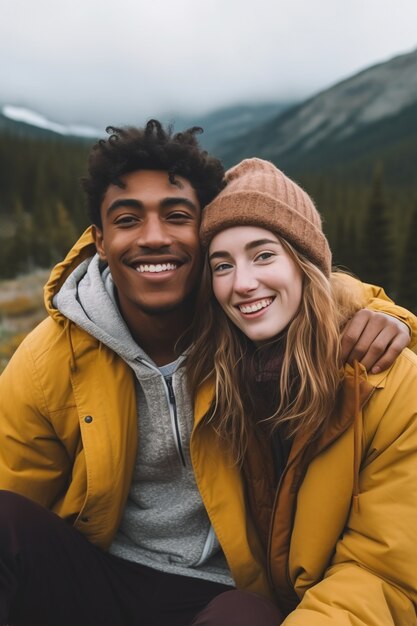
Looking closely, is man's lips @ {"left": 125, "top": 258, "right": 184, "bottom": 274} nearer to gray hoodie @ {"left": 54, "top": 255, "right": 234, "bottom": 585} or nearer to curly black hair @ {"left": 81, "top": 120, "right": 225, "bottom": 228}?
gray hoodie @ {"left": 54, "top": 255, "right": 234, "bottom": 585}

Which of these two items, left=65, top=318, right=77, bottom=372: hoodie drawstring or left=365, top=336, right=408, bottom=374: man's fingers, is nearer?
left=365, top=336, right=408, bottom=374: man's fingers

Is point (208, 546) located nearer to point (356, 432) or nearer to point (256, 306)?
point (356, 432)

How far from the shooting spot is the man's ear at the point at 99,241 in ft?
9.80

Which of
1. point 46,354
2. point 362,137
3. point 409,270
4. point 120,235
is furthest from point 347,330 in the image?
point 362,137

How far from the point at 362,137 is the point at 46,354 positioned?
680ft

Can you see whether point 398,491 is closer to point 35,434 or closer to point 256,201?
point 256,201

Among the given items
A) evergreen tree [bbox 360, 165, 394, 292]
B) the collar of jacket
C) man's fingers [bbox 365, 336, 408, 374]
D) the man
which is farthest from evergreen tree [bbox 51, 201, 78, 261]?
man's fingers [bbox 365, 336, 408, 374]

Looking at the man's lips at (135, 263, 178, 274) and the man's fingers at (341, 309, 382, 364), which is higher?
the man's lips at (135, 263, 178, 274)

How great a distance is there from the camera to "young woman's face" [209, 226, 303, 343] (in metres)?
2.46

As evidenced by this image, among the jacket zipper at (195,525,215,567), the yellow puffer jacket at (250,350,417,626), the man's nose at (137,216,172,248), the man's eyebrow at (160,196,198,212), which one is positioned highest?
the man's eyebrow at (160,196,198,212)

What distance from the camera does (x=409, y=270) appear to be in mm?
30047

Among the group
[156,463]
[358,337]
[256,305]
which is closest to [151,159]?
[256,305]

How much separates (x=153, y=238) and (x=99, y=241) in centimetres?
48

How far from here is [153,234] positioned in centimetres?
269
